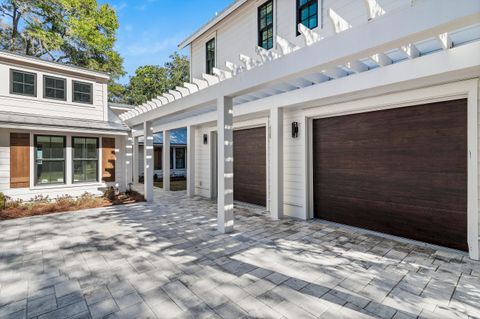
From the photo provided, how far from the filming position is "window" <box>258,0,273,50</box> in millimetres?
6969

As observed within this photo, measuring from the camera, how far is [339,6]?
5.29 meters

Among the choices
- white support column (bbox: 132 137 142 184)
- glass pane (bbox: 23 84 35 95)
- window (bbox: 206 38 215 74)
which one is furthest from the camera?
white support column (bbox: 132 137 142 184)

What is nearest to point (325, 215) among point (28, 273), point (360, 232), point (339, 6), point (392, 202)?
point (360, 232)

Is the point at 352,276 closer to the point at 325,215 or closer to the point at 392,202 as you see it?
the point at 392,202

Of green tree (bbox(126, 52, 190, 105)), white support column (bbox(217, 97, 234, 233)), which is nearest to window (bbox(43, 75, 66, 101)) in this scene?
white support column (bbox(217, 97, 234, 233))

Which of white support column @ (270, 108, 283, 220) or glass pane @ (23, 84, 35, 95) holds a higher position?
glass pane @ (23, 84, 35, 95)

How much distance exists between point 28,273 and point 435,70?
6259 millimetres

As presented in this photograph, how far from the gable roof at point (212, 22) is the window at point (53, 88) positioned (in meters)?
4.77

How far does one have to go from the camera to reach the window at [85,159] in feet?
27.7

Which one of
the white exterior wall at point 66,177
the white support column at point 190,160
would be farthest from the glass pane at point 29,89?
the white support column at point 190,160

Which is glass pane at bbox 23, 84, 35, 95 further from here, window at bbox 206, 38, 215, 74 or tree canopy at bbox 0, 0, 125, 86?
tree canopy at bbox 0, 0, 125, 86

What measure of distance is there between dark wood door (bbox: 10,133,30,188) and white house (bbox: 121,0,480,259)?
3654 millimetres

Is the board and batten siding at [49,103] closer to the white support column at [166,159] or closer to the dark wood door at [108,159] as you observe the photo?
the dark wood door at [108,159]

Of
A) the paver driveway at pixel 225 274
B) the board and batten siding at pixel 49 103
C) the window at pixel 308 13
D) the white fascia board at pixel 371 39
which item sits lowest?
the paver driveway at pixel 225 274
